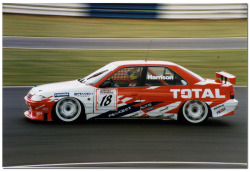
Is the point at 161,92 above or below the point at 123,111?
above

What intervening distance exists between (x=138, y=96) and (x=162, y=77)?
587 mm

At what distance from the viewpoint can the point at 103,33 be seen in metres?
10.8

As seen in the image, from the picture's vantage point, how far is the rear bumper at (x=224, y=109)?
820 cm

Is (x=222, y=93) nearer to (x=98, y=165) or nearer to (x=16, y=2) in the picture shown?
(x=98, y=165)

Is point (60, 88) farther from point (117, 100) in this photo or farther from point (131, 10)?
point (131, 10)

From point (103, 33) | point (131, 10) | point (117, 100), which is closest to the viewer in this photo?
point (117, 100)

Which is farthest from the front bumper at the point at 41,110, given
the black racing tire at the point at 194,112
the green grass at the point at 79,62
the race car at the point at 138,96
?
the green grass at the point at 79,62

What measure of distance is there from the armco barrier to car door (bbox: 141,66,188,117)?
4.52 ft

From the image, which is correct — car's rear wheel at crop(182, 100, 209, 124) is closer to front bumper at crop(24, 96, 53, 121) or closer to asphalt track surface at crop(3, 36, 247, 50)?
front bumper at crop(24, 96, 53, 121)

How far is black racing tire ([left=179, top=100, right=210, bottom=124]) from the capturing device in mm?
8172

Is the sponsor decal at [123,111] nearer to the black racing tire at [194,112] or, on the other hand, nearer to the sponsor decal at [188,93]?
the sponsor decal at [188,93]

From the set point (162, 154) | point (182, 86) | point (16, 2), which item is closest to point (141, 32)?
point (182, 86)

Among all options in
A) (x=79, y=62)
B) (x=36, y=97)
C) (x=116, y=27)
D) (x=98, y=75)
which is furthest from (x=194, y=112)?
(x=79, y=62)

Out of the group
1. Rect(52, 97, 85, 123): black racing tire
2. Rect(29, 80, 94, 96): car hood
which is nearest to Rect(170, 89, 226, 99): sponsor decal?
Rect(29, 80, 94, 96): car hood
